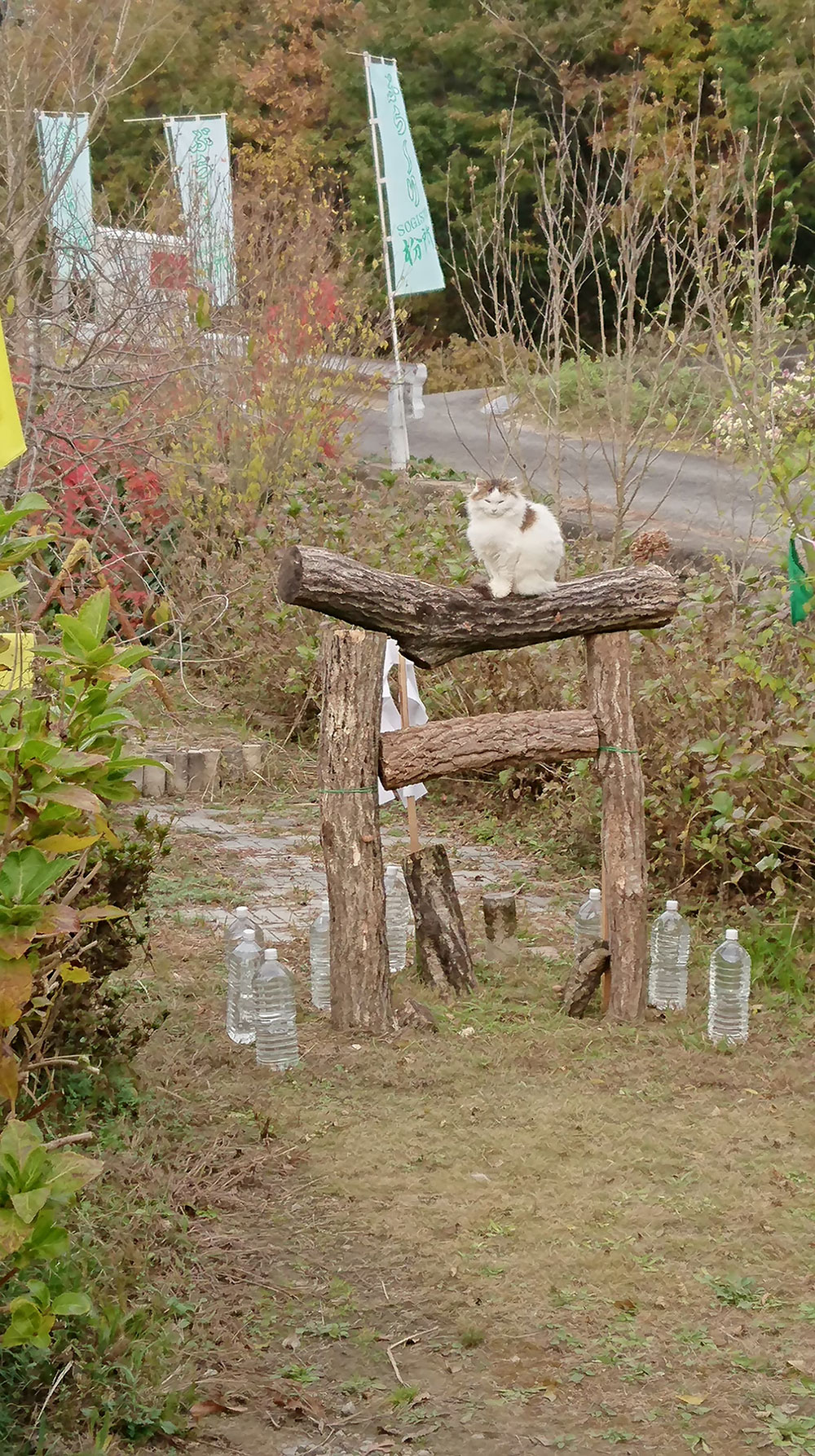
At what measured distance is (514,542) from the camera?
4.68 metres

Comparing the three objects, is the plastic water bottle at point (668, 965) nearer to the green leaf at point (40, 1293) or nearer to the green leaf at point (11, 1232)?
the green leaf at point (40, 1293)

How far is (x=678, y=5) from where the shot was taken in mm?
20078

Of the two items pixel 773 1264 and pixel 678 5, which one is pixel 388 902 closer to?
pixel 773 1264

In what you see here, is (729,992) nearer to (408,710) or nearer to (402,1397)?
(408,710)

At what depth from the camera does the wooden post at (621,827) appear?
484 cm

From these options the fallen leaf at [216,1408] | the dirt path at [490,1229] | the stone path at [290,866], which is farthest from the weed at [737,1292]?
the stone path at [290,866]

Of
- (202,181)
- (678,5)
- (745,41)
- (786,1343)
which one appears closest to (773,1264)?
(786,1343)

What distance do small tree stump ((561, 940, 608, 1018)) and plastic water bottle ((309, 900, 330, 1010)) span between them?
0.85 m

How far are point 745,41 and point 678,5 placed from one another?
5.44 ft

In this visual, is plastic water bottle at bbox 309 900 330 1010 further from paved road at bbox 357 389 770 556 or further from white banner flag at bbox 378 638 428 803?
paved road at bbox 357 389 770 556

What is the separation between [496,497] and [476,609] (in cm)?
41

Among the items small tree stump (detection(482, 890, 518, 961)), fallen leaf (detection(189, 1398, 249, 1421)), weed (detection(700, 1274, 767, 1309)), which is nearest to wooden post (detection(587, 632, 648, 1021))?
small tree stump (detection(482, 890, 518, 961))

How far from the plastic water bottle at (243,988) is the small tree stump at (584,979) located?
3.51 ft

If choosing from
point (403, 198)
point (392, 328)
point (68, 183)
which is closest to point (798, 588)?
point (68, 183)
